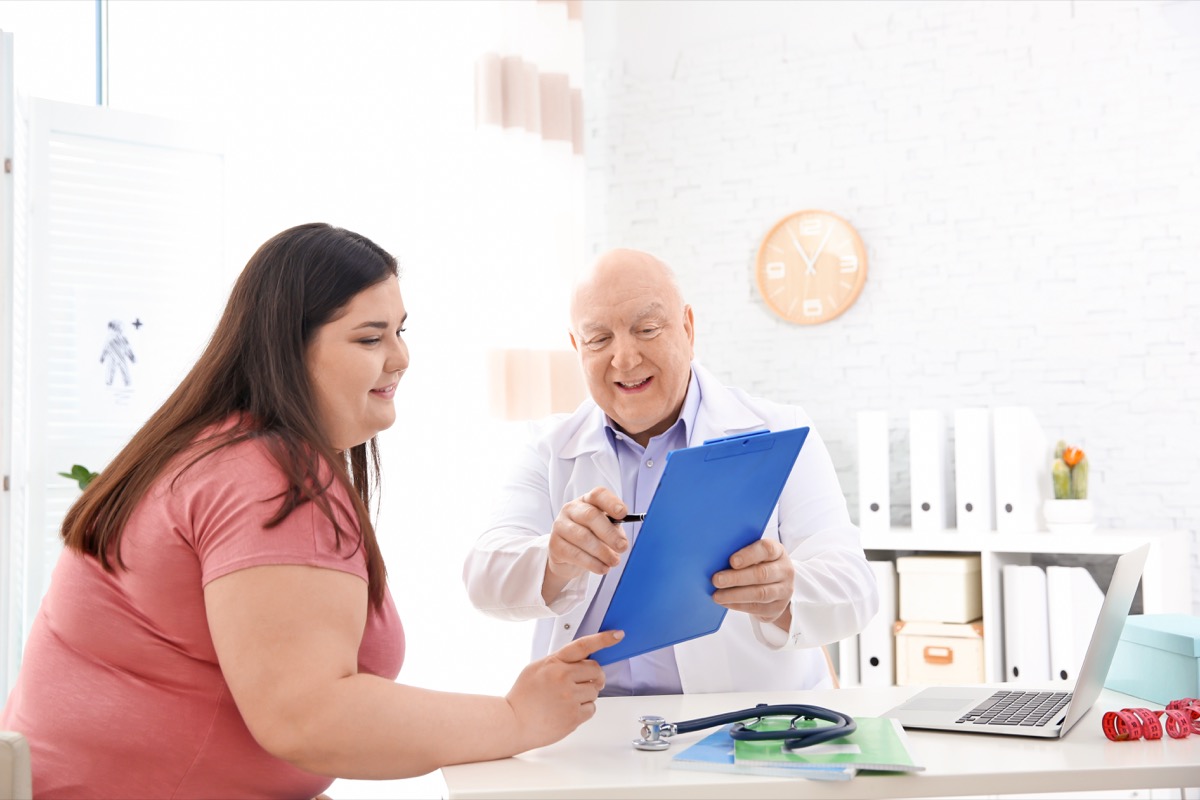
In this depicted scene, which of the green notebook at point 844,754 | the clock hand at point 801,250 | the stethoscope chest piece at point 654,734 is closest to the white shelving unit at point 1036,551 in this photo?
the clock hand at point 801,250

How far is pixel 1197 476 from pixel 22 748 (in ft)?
12.0

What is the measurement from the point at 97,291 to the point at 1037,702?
3.05 meters

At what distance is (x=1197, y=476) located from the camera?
3.67 metres

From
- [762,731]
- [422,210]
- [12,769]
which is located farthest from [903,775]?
[422,210]

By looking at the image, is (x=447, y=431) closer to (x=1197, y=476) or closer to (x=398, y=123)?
(x=398, y=123)

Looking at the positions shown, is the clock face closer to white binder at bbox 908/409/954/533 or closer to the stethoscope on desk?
white binder at bbox 908/409/954/533

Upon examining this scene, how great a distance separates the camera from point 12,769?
118 centimetres

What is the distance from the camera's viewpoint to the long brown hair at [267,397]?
50.9 inches

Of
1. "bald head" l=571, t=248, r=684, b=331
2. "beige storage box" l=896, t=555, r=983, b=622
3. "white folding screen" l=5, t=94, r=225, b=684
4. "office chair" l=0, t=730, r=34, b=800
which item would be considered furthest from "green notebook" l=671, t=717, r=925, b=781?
"white folding screen" l=5, t=94, r=225, b=684

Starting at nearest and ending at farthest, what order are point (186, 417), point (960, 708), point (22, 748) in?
1. point (22, 748)
2. point (186, 417)
3. point (960, 708)

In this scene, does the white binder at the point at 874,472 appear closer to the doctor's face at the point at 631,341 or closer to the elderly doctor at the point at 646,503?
the elderly doctor at the point at 646,503

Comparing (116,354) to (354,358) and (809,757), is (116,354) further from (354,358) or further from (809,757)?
(809,757)

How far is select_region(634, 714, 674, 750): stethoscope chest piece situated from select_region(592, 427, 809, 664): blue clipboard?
0.33 ft

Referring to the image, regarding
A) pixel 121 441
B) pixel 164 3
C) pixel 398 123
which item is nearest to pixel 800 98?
pixel 398 123
